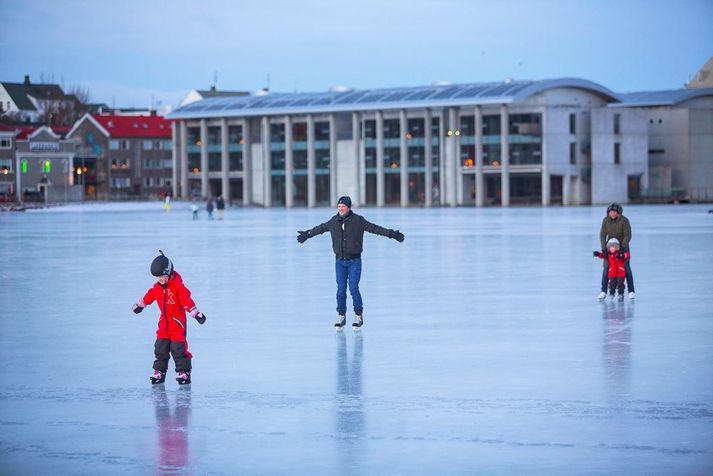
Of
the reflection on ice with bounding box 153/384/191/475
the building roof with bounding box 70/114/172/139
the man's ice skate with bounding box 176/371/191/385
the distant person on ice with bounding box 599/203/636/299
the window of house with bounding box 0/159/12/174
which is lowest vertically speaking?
the reflection on ice with bounding box 153/384/191/475

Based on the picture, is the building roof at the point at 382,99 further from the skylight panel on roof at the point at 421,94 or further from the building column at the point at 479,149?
the building column at the point at 479,149

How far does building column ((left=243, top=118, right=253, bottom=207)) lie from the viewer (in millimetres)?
122188

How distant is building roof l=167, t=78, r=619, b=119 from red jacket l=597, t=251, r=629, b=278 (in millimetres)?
85470

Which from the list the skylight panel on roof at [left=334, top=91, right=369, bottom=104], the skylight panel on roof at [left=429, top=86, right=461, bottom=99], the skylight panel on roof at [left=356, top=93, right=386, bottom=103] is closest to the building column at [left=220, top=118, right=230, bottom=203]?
the skylight panel on roof at [left=334, top=91, right=369, bottom=104]

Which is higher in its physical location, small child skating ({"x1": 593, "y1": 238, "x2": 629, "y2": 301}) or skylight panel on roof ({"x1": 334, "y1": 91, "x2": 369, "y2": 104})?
skylight panel on roof ({"x1": 334, "y1": 91, "x2": 369, "y2": 104})

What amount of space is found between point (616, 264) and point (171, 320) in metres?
8.71

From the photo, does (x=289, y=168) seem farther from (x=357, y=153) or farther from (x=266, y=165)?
(x=357, y=153)

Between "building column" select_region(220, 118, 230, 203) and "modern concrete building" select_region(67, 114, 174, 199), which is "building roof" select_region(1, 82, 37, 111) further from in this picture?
"building column" select_region(220, 118, 230, 203)

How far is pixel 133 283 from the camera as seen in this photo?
69.6 ft

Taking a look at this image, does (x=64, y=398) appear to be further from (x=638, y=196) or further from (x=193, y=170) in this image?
(x=193, y=170)

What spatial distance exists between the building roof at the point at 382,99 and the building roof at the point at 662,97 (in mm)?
3758

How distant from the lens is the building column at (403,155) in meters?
111

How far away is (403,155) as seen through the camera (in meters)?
111

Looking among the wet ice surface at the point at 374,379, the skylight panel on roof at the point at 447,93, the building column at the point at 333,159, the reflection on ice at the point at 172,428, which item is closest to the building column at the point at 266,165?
the building column at the point at 333,159
